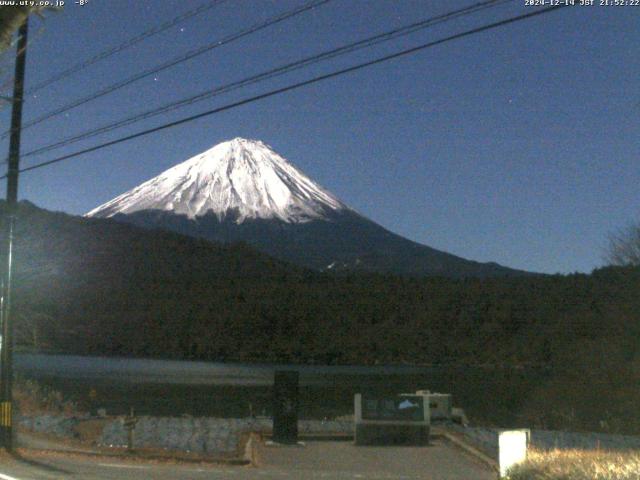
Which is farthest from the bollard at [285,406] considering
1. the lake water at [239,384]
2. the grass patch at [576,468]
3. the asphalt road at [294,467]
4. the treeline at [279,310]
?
the treeline at [279,310]

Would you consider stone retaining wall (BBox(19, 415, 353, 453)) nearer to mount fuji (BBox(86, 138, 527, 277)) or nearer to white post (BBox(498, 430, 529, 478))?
white post (BBox(498, 430, 529, 478))

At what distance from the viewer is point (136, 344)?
276 feet

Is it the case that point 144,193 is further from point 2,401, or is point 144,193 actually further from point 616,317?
point 2,401

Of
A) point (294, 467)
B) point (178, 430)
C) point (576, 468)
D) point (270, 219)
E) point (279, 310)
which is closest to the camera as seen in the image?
point (576, 468)

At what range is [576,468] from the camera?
11.2 m

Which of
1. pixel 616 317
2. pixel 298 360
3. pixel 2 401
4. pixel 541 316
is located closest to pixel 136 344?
pixel 298 360

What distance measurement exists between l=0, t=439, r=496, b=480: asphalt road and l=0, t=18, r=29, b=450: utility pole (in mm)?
882

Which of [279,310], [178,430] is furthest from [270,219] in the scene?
[178,430]

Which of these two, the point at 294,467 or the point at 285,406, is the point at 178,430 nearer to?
the point at 285,406

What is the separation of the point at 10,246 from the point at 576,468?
1165 centimetres

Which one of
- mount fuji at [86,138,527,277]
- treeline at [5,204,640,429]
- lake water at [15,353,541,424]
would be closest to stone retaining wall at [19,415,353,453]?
lake water at [15,353,541,424]

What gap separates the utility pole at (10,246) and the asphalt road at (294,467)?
88cm

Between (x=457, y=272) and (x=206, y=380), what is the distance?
106 metres

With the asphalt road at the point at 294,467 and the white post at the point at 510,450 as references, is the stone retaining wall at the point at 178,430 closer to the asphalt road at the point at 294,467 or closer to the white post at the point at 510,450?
the asphalt road at the point at 294,467
